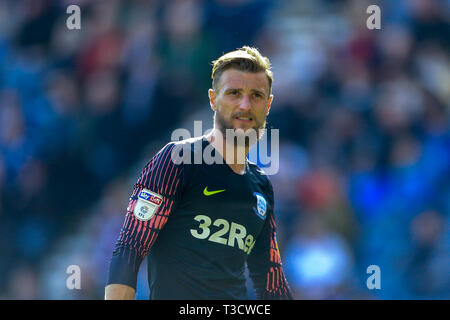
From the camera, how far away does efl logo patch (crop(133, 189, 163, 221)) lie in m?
3.52

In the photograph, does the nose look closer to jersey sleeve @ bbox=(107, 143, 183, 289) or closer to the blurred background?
jersey sleeve @ bbox=(107, 143, 183, 289)

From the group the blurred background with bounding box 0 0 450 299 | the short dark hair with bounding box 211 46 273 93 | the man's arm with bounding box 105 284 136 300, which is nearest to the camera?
A: the man's arm with bounding box 105 284 136 300

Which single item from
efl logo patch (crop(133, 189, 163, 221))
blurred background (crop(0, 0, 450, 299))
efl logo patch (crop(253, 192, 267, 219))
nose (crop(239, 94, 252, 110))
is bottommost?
efl logo patch (crop(133, 189, 163, 221))

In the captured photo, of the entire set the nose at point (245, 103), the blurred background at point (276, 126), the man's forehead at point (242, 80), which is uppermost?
the blurred background at point (276, 126)

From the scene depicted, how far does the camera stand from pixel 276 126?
8422 millimetres

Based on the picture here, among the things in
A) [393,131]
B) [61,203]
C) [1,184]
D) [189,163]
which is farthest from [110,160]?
[189,163]

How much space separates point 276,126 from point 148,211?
504 centimetres

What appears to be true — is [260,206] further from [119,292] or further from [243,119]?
[119,292]

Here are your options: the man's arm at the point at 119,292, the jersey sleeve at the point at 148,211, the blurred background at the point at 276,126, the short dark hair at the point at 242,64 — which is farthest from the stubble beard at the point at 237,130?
the blurred background at the point at 276,126

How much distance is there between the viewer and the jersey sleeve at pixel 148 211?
3.45m

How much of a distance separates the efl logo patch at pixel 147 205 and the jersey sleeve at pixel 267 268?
81 centimetres

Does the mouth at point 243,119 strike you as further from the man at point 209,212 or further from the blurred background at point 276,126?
the blurred background at point 276,126

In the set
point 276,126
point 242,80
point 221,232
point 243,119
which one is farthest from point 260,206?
point 276,126

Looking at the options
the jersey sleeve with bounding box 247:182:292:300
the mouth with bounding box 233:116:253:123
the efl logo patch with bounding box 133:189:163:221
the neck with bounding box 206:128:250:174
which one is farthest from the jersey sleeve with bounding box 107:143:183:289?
the jersey sleeve with bounding box 247:182:292:300
